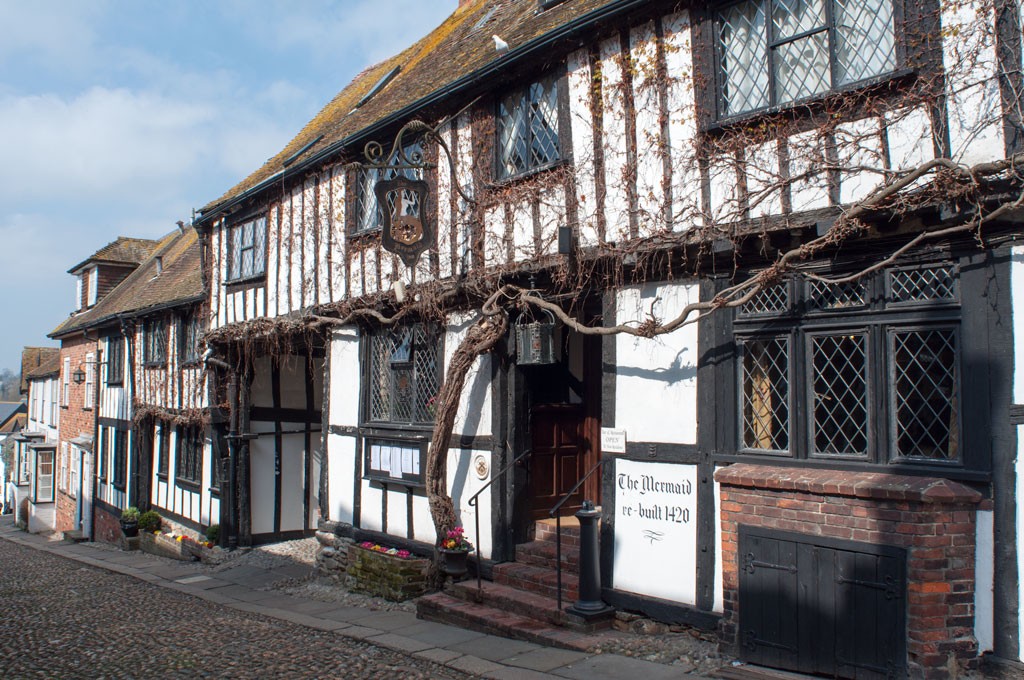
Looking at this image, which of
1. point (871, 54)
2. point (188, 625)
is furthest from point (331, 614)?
point (871, 54)

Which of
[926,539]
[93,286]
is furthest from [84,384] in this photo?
[926,539]

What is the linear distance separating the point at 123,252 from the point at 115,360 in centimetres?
646

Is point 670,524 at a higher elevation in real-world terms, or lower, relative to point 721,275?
lower

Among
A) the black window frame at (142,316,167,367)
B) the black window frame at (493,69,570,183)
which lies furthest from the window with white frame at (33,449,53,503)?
the black window frame at (493,69,570,183)

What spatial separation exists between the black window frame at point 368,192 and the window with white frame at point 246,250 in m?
A: 2.75

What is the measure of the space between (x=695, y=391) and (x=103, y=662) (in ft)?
18.6

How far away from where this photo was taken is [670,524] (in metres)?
6.80

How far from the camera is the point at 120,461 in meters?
20.0

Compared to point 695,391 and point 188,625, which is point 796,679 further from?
point 188,625

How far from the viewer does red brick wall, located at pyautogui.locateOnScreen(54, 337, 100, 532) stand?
2331cm

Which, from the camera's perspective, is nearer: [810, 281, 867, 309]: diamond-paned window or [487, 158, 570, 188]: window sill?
[810, 281, 867, 309]: diamond-paned window

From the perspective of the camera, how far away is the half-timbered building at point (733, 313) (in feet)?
17.0

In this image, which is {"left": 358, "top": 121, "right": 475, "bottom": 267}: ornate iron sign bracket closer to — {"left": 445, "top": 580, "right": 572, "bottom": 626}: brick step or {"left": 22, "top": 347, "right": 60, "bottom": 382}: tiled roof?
{"left": 445, "top": 580, "right": 572, "bottom": 626}: brick step

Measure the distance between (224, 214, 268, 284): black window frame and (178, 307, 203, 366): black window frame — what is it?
191 cm
